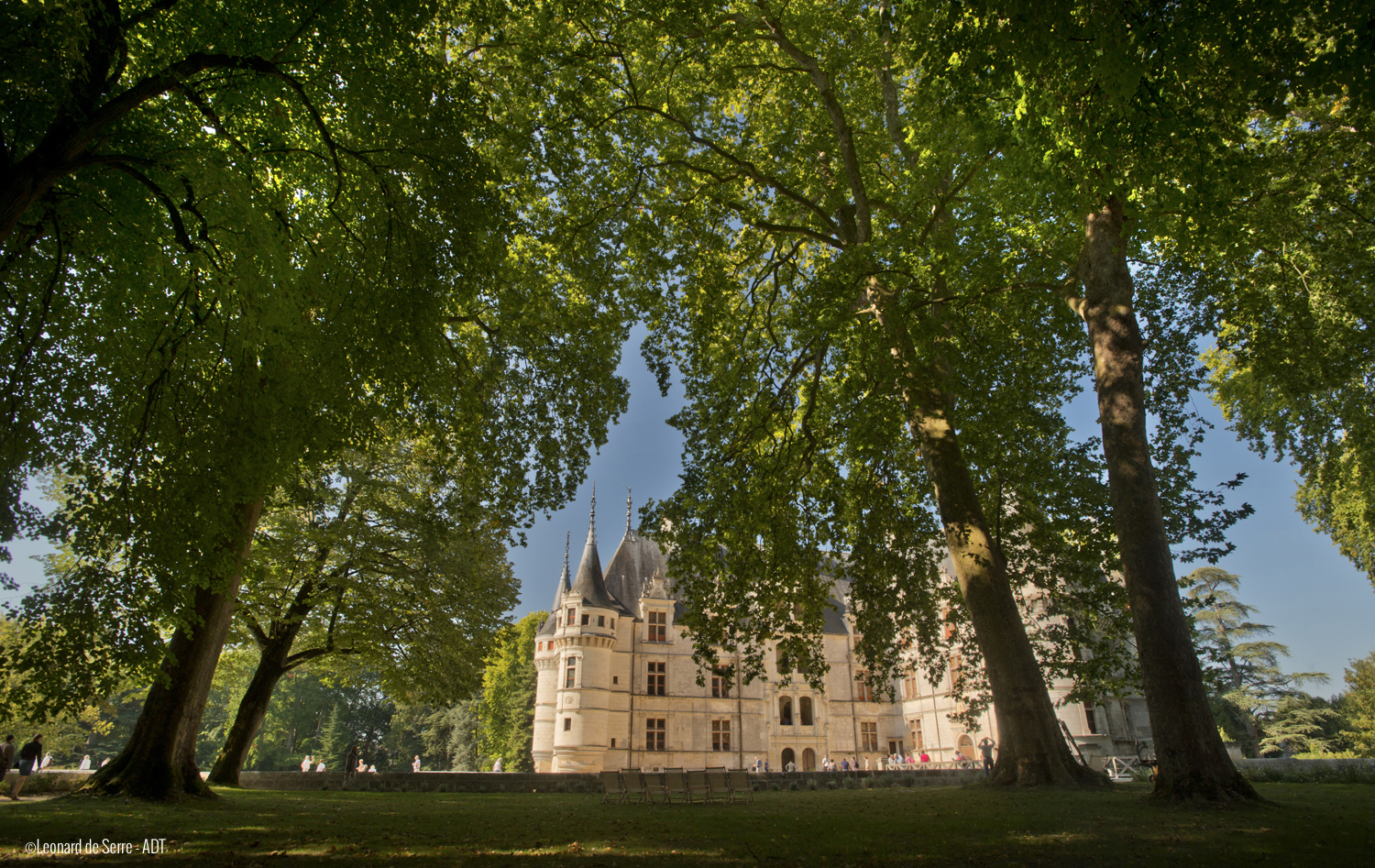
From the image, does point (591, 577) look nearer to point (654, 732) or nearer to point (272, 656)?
point (654, 732)

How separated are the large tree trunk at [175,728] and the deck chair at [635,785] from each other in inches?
287

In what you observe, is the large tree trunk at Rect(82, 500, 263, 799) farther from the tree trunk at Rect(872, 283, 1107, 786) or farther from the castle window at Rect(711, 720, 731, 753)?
the castle window at Rect(711, 720, 731, 753)

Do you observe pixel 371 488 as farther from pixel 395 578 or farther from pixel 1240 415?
pixel 1240 415

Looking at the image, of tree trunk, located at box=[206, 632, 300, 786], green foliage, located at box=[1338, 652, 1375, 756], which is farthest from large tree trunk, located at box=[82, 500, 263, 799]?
green foliage, located at box=[1338, 652, 1375, 756]

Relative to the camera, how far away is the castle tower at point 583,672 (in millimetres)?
36219

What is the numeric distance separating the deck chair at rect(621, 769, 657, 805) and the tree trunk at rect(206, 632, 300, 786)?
8.82 m

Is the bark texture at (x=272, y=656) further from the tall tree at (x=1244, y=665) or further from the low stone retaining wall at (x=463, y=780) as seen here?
the tall tree at (x=1244, y=665)

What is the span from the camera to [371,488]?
64.5ft

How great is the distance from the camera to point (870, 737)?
138 feet

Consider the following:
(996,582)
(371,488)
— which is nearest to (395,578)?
(371,488)

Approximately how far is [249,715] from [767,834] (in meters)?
15.7

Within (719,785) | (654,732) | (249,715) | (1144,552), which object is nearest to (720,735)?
(654,732)

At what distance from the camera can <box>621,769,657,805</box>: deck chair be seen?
1405 cm

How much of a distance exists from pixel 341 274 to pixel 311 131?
2130 millimetres
